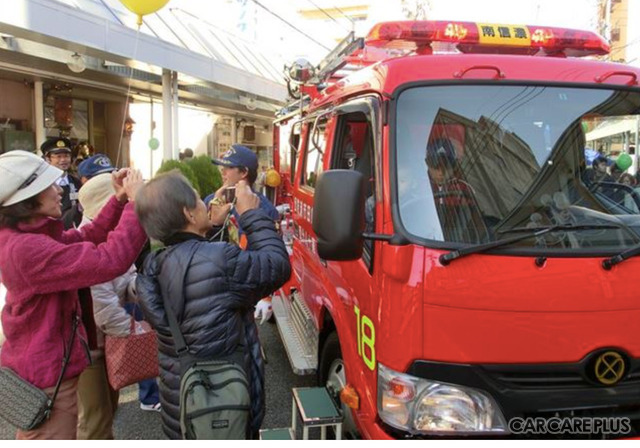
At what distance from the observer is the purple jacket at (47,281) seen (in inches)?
79.2

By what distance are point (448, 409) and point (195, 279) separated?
1114 mm

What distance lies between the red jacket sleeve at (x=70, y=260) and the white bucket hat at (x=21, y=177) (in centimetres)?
17

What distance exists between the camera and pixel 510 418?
6.61 ft

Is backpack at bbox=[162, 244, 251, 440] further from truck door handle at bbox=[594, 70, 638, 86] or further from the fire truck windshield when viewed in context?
truck door handle at bbox=[594, 70, 638, 86]

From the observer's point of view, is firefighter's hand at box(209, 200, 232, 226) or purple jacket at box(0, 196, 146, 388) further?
firefighter's hand at box(209, 200, 232, 226)

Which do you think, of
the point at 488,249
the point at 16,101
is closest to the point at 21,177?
the point at 488,249

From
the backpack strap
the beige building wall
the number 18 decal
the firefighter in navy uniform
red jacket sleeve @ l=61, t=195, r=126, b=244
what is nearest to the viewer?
the backpack strap

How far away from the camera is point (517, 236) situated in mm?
2068

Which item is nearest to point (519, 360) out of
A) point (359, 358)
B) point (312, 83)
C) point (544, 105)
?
point (359, 358)

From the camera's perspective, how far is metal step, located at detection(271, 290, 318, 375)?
329 centimetres

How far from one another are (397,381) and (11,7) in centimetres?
681

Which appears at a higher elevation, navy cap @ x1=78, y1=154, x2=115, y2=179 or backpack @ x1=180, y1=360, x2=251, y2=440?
A: navy cap @ x1=78, y1=154, x2=115, y2=179
